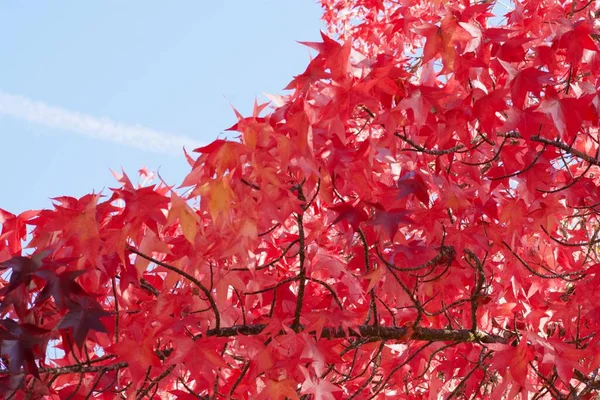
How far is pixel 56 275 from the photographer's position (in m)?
2.28

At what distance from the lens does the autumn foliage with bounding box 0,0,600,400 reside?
2.38 meters

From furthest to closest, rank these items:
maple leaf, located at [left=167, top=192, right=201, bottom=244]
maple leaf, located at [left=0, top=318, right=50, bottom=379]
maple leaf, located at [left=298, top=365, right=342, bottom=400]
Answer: maple leaf, located at [left=298, top=365, right=342, bottom=400]
maple leaf, located at [left=167, top=192, right=201, bottom=244]
maple leaf, located at [left=0, top=318, right=50, bottom=379]

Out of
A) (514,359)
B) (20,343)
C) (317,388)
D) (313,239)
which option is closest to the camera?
(20,343)

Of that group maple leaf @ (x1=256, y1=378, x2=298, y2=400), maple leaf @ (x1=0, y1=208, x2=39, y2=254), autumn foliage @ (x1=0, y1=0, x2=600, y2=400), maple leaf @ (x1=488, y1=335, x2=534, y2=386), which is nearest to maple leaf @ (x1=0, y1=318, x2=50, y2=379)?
autumn foliage @ (x1=0, y1=0, x2=600, y2=400)

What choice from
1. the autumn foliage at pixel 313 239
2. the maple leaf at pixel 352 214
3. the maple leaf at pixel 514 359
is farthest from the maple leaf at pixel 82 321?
the maple leaf at pixel 514 359

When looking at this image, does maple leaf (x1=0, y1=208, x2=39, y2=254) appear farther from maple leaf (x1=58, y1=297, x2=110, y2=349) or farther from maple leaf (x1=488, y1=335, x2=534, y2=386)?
maple leaf (x1=488, y1=335, x2=534, y2=386)

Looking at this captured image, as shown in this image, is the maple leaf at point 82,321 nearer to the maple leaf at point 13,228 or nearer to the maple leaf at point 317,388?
the maple leaf at point 13,228

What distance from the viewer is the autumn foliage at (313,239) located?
7.82ft

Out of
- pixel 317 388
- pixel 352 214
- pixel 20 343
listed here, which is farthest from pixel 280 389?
pixel 20 343

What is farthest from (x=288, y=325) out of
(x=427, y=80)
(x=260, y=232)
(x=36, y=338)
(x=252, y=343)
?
(x=427, y=80)

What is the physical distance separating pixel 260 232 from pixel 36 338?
3.06ft

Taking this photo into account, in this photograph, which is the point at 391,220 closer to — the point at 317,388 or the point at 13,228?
the point at 317,388

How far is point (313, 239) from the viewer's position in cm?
305

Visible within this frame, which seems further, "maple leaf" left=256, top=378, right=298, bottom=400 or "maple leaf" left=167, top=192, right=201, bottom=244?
"maple leaf" left=256, top=378, right=298, bottom=400
